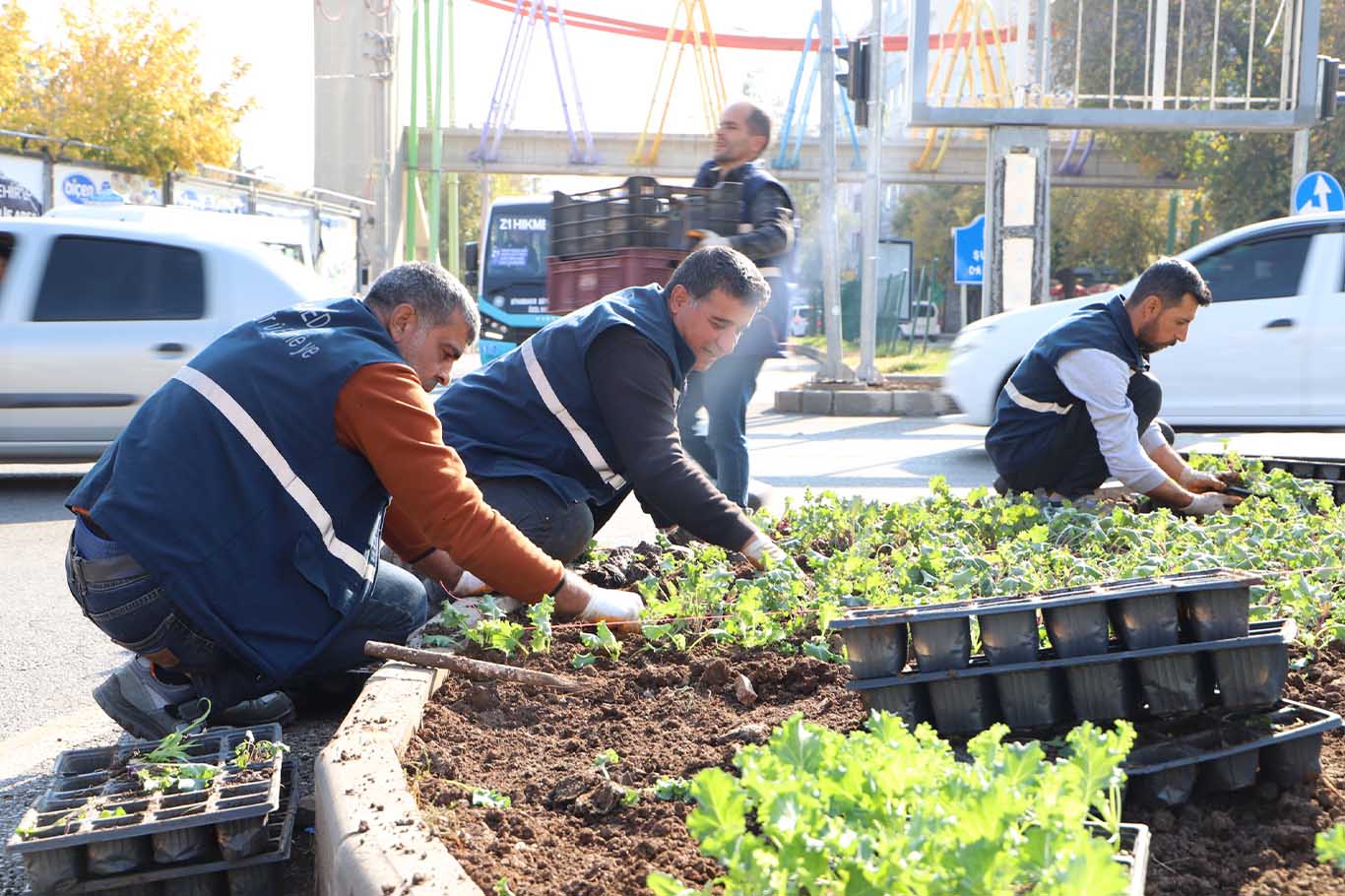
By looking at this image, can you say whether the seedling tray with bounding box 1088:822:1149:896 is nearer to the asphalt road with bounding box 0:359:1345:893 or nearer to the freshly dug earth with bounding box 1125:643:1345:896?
the freshly dug earth with bounding box 1125:643:1345:896

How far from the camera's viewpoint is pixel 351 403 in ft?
10.8

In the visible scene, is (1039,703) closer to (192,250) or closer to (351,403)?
(351,403)

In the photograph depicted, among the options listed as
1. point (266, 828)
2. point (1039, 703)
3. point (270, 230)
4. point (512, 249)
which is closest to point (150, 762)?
point (266, 828)

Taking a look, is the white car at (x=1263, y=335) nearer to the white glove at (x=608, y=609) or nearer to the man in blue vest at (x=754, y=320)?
the man in blue vest at (x=754, y=320)

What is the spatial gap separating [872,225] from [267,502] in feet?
50.2

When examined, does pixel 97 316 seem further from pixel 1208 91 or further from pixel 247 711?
pixel 1208 91

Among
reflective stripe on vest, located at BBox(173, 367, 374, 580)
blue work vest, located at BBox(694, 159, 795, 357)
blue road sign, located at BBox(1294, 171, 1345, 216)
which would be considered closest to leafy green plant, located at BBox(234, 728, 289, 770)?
reflective stripe on vest, located at BBox(173, 367, 374, 580)

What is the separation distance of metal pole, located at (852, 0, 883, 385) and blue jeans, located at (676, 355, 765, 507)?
35.9ft

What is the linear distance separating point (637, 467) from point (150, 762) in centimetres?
185

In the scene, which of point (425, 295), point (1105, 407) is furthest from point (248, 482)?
point (1105, 407)

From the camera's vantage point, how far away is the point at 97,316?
28.8 feet

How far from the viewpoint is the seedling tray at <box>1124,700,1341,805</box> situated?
2.41 metres

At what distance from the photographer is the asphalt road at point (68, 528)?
3883mm

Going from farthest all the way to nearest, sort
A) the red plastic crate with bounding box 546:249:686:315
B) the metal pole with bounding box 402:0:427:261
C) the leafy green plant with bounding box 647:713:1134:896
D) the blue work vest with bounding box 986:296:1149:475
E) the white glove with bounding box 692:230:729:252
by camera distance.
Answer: the metal pole with bounding box 402:0:427:261, the red plastic crate with bounding box 546:249:686:315, the white glove with bounding box 692:230:729:252, the blue work vest with bounding box 986:296:1149:475, the leafy green plant with bounding box 647:713:1134:896
